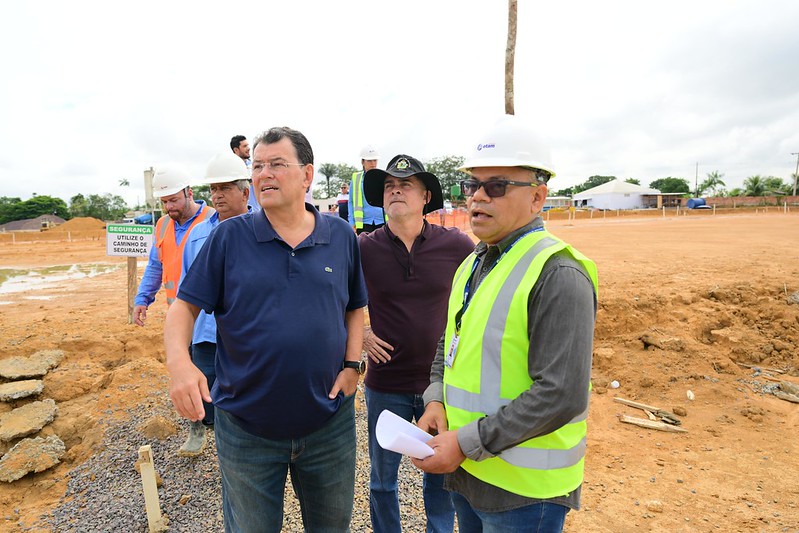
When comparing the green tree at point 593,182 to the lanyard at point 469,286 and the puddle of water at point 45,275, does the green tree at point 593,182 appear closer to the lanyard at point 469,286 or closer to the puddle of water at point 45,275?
the puddle of water at point 45,275

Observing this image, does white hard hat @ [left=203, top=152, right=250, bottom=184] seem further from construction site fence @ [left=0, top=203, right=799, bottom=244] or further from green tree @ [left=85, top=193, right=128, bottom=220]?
green tree @ [left=85, top=193, right=128, bottom=220]

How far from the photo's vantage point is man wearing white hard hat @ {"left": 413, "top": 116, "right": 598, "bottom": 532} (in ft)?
4.80

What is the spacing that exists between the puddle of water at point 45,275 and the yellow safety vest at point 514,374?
15103mm

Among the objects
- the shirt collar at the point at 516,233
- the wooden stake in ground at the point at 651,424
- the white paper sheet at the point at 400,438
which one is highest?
the shirt collar at the point at 516,233

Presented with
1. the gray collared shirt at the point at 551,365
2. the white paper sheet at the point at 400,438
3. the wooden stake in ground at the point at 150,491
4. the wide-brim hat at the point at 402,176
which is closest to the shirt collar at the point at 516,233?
the gray collared shirt at the point at 551,365

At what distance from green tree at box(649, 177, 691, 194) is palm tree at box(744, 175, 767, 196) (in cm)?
2192

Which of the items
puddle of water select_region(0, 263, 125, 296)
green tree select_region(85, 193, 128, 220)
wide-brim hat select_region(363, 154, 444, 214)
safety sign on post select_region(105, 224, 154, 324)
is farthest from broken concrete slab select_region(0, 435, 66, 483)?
green tree select_region(85, 193, 128, 220)

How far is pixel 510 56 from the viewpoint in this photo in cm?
791

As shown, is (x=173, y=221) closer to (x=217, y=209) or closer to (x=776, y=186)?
(x=217, y=209)

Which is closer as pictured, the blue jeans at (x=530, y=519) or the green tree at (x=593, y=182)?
the blue jeans at (x=530, y=519)

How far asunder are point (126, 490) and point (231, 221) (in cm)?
288

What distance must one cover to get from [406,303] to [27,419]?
446cm

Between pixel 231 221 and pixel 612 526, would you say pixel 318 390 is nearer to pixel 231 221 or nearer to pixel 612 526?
pixel 231 221

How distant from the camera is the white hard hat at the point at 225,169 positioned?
3.34 meters
